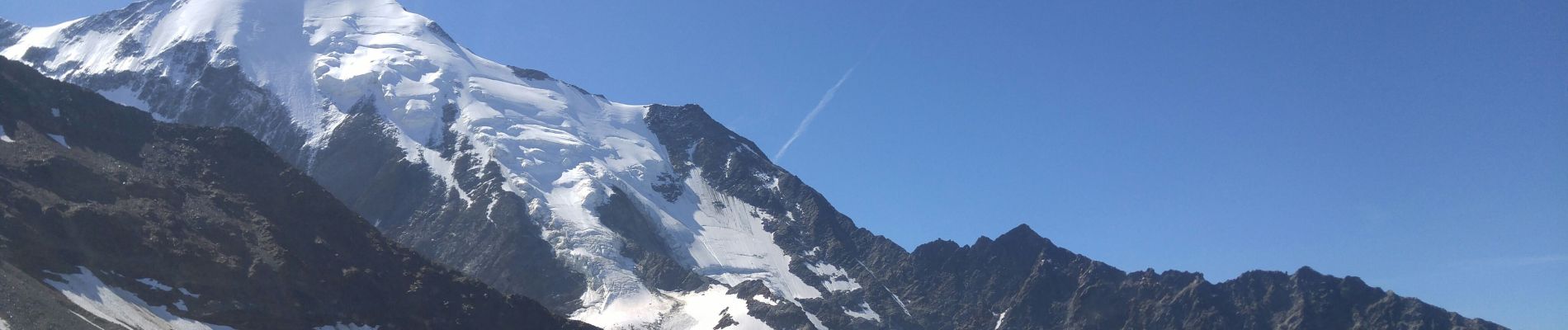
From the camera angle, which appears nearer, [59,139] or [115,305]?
[115,305]

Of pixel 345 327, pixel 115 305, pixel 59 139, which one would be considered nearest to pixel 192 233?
pixel 345 327

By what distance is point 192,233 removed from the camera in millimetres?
131250

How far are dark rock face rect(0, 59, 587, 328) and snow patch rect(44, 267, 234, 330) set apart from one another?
130cm

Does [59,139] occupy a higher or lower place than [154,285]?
higher

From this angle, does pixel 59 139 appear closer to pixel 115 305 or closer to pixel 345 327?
pixel 345 327

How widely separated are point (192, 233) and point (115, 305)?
74.5 ft

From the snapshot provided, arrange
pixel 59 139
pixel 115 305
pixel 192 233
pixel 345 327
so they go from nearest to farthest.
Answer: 1. pixel 115 305
2. pixel 192 233
3. pixel 345 327
4. pixel 59 139

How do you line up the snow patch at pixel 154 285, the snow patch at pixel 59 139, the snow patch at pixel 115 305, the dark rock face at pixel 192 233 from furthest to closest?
1. the snow patch at pixel 59 139
2. the snow patch at pixel 154 285
3. the dark rock face at pixel 192 233
4. the snow patch at pixel 115 305

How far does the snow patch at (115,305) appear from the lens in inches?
4161

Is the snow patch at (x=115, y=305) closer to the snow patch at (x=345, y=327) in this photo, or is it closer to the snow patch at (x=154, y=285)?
the snow patch at (x=154, y=285)

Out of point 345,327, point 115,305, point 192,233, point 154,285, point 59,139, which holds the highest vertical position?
point 59,139

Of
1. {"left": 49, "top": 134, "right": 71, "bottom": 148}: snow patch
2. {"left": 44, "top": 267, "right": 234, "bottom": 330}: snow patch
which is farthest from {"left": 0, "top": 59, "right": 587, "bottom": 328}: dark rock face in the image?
{"left": 44, "top": 267, "right": 234, "bottom": 330}: snow patch

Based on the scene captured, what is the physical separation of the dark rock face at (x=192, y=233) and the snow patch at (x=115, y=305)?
130 cm

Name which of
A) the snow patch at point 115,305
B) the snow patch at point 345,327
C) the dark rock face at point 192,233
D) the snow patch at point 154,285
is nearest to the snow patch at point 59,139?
the dark rock face at point 192,233
